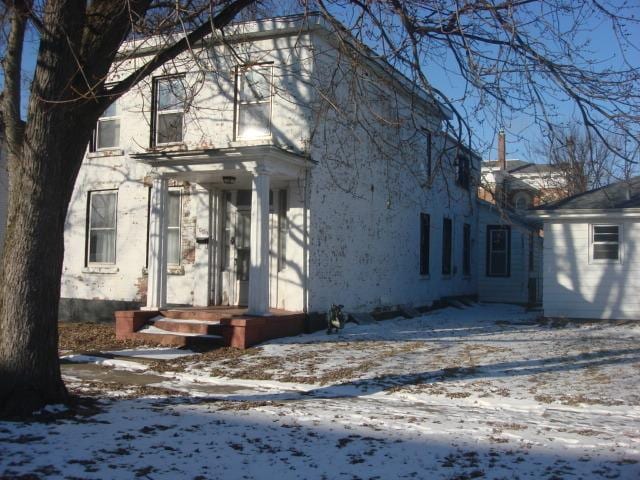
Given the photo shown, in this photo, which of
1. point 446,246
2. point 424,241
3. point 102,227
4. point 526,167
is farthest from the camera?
point 526,167

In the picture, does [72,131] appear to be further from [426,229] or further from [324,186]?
[426,229]

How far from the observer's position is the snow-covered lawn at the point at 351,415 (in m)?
5.38

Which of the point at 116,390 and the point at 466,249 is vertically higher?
the point at 466,249

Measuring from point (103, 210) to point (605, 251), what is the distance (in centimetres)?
1252

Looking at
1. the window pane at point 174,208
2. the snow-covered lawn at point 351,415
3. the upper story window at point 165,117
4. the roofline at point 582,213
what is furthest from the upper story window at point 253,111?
the roofline at point 582,213

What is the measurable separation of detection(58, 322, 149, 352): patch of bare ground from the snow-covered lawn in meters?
0.84

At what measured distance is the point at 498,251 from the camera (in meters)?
24.8

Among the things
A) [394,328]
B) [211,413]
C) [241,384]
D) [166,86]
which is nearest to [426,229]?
[394,328]

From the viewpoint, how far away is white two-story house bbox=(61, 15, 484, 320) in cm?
1295

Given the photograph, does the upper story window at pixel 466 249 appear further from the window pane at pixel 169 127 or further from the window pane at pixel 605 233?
the window pane at pixel 169 127

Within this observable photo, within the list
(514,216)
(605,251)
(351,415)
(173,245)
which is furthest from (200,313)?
(605,251)

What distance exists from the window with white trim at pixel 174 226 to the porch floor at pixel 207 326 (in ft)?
5.69

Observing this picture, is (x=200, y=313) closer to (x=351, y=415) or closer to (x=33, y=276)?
(x=33, y=276)

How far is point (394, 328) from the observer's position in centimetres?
1512
